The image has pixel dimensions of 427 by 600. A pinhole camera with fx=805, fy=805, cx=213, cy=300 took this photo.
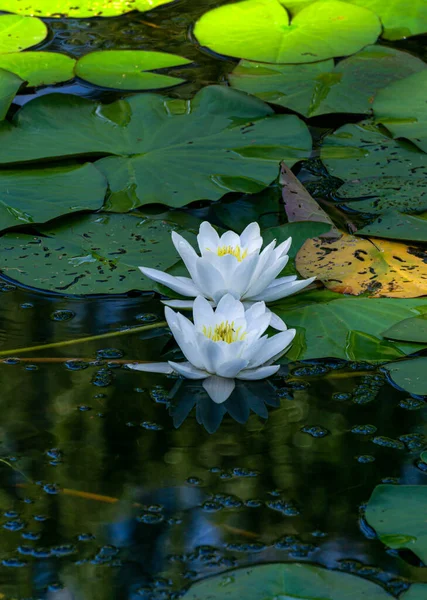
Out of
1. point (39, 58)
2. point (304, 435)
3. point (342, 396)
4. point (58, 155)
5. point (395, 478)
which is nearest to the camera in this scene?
point (395, 478)

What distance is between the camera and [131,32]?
3.70m

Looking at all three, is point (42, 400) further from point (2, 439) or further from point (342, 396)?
point (342, 396)

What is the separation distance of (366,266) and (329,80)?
1.30m

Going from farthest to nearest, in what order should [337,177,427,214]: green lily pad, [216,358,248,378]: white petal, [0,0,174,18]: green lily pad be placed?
[0,0,174,18]: green lily pad < [337,177,427,214]: green lily pad < [216,358,248,378]: white petal

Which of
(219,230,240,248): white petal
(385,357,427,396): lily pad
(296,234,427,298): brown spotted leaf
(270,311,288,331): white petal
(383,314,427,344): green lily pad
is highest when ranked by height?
(219,230,240,248): white petal

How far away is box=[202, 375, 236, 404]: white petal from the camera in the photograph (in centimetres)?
174

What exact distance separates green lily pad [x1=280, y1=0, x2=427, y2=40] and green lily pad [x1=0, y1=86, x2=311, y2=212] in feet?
3.67

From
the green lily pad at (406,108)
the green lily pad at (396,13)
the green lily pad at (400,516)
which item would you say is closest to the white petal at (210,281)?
the green lily pad at (400,516)

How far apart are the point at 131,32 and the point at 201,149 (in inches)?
54.1

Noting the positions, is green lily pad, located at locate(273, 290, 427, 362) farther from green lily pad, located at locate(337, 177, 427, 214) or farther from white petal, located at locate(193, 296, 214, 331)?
green lily pad, located at locate(337, 177, 427, 214)

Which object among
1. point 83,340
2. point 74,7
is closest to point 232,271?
point 83,340

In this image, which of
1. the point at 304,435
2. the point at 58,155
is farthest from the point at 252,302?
the point at 58,155

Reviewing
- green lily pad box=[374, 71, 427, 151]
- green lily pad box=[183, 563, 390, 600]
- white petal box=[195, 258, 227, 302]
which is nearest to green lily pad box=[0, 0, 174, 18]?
green lily pad box=[374, 71, 427, 151]

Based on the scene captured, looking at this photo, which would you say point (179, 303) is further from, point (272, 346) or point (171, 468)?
point (171, 468)
